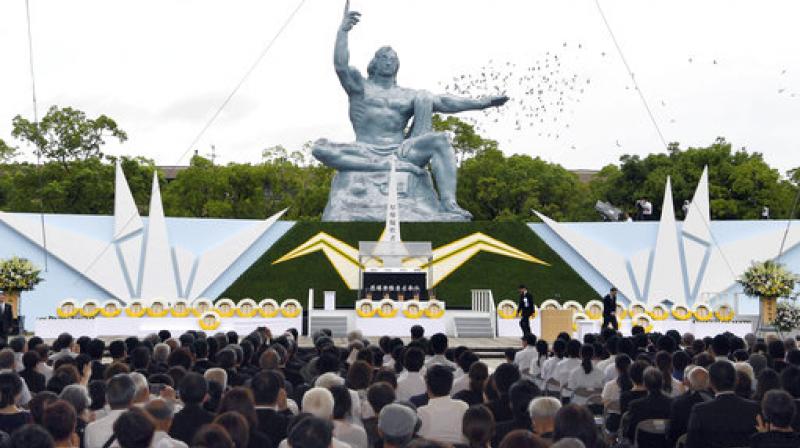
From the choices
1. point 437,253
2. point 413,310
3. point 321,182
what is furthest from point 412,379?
point 321,182

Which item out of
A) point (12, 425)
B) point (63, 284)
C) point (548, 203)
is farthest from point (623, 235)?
point (12, 425)

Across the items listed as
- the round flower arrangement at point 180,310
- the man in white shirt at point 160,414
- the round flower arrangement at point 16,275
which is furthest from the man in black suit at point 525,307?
the man in white shirt at point 160,414

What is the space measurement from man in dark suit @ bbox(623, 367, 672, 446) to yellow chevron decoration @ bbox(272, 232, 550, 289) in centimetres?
3047

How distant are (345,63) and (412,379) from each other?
36.5 m

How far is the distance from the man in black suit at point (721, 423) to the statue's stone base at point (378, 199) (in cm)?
3760

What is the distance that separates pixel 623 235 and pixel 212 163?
4276cm

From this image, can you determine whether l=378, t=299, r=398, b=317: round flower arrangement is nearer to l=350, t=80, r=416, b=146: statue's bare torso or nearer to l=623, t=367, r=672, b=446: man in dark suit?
l=350, t=80, r=416, b=146: statue's bare torso

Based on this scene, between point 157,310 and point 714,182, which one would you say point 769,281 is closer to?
point 157,310

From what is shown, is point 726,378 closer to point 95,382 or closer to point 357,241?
point 95,382

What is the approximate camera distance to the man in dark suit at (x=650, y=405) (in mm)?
9367

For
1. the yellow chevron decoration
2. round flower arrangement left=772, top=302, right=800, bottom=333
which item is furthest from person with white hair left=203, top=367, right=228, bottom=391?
the yellow chevron decoration

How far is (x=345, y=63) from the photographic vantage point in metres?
46.0

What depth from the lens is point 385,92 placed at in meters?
47.6

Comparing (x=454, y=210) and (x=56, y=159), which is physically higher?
(x=56, y=159)
